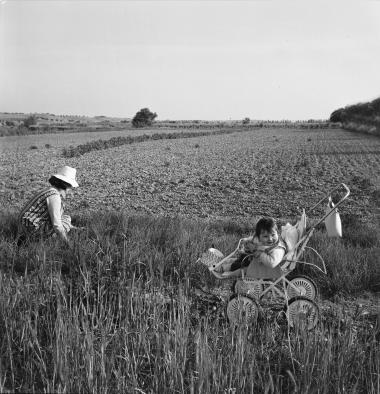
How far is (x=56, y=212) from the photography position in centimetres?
505

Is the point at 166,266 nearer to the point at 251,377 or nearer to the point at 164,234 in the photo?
the point at 164,234

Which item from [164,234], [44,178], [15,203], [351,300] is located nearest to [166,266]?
[164,234]

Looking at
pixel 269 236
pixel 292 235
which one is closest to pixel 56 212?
pixel 269 236

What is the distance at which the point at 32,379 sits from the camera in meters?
2.49

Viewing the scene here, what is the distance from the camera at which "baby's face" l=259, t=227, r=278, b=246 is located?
151 inches

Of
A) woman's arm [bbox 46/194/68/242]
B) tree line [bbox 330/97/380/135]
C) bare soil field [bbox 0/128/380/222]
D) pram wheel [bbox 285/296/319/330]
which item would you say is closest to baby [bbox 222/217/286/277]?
pram wheel [bbox 285/296/319/330]

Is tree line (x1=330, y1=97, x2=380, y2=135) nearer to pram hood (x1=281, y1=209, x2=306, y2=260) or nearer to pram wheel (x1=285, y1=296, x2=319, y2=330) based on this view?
pram hood (x1=281, y1=209, x2=306, y2=260)

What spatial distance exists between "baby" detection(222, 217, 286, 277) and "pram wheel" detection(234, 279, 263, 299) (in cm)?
10

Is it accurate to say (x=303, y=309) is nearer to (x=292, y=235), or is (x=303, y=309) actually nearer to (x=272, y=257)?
(x=272, y=257)

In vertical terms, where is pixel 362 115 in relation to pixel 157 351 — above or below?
above

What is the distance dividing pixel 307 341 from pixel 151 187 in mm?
10348

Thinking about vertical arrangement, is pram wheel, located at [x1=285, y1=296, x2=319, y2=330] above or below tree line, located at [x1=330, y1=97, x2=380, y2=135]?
below

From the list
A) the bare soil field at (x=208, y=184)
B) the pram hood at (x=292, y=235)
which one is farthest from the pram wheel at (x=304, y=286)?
the bare soil field at (x=208, y=184)

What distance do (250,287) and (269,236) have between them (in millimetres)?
482
